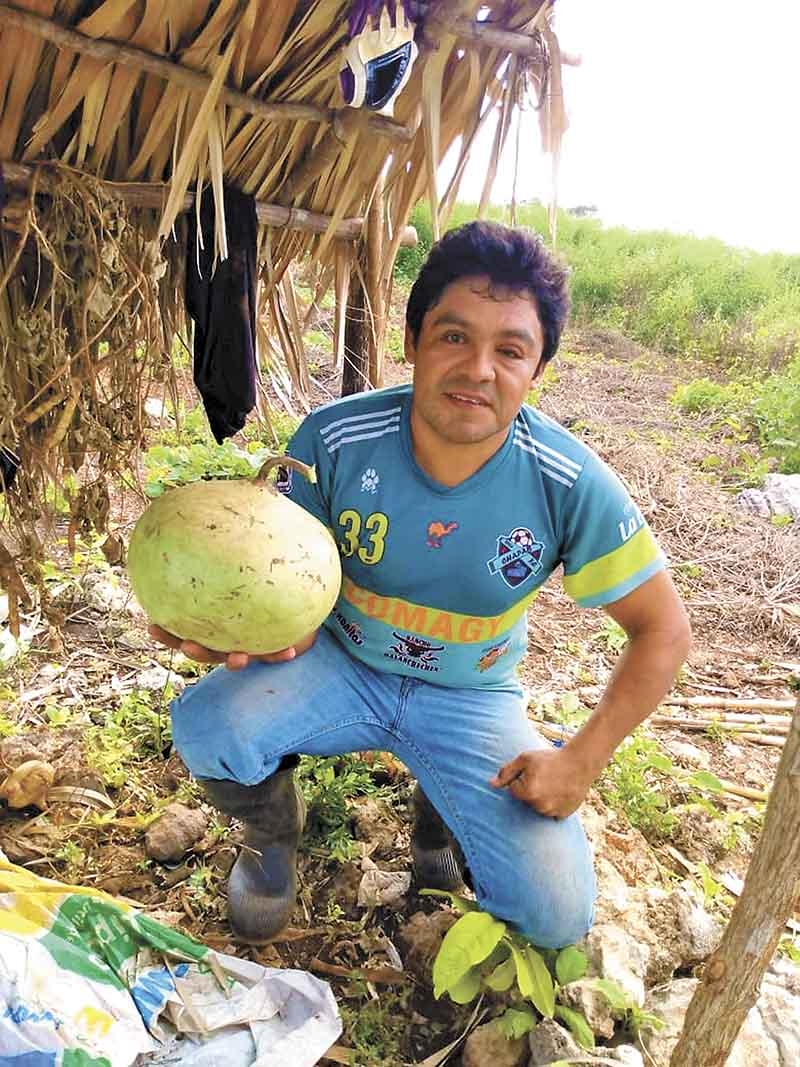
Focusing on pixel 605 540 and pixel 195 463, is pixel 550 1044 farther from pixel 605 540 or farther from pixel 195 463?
pixel 195 463

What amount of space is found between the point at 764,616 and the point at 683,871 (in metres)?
2.07

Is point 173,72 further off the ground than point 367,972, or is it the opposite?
point 173,72

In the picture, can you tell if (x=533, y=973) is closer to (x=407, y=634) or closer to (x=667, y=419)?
(x=407, y=634)

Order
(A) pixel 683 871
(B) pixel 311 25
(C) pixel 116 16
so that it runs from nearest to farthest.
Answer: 1. (C) pixel 116 16
2. (B) pixel 311 25
3. (A) pixel 683 871

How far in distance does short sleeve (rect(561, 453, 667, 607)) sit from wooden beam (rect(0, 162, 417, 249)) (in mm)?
720

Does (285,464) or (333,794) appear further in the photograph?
(333,794)

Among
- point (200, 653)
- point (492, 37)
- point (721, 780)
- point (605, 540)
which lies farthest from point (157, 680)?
point (492, 37)

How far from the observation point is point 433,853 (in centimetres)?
212

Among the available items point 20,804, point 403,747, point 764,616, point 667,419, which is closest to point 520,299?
point 403,747

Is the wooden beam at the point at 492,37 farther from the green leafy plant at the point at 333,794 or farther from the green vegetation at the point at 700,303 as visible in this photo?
the green vegetation at the point at 700,303

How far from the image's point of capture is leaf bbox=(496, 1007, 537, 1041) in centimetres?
166

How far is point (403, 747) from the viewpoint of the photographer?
76.5 inches

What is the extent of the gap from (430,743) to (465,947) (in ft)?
1.38

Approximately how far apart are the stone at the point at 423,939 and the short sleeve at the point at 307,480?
0.95 meters
